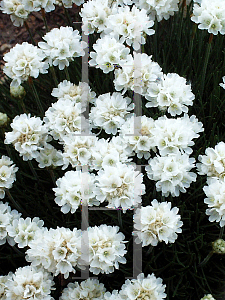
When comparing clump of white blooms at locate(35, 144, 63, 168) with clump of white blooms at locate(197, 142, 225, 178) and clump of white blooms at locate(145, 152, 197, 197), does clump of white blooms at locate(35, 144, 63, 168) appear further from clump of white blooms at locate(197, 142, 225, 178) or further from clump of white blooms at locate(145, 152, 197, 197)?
clump of white blooms at locate(197, 142, 225, 178)

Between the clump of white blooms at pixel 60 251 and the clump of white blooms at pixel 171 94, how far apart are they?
3.72ft

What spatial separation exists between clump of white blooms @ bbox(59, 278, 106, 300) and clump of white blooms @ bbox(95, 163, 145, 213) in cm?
67

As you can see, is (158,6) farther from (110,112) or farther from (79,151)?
(79,151)

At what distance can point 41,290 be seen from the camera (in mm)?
2395

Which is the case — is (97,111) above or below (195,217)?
above

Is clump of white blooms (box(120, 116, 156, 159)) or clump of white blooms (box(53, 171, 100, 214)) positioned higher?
clump of white blooms (box(120, 116, 156, 159))

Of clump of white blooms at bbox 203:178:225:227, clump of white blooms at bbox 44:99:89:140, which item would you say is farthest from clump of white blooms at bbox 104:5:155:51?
clump of white blooms at bbox 203:178:225:227

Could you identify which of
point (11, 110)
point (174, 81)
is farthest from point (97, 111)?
point (11, 110)

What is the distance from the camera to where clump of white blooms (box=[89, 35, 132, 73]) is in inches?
112

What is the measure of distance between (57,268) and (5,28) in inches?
166

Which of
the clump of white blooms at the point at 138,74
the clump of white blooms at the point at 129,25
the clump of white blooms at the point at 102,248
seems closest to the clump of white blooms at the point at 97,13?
the clump of white blooms at the point at 129,25

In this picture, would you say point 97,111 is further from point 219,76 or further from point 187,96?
point 219,76

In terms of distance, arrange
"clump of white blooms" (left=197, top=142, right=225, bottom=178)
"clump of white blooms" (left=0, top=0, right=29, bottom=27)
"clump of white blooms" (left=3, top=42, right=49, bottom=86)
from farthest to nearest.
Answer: "clump of white blooms" (left=0, top=0, right=29, bottom=27)
"clump of white blooms" (left=3, top=42, right=49, bottom=86)
"clump of white blooms" (left=197, top=142, right=225, bottom=178)

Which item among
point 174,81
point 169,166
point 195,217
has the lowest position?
point 195,217
